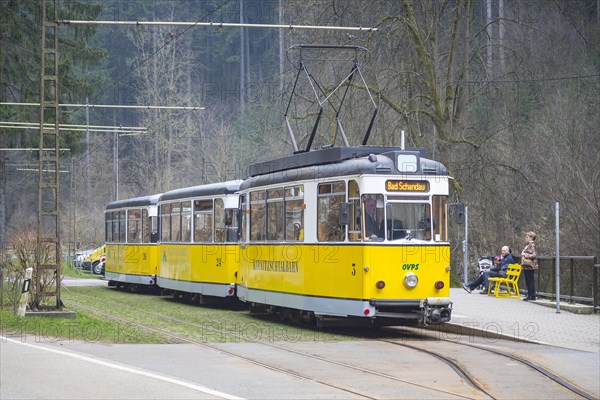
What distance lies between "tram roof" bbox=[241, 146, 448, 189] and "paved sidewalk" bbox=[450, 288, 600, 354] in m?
3.14

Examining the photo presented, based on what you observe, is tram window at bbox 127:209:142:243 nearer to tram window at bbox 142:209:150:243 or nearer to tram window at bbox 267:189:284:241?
tram window at bbox 142:209:150:243

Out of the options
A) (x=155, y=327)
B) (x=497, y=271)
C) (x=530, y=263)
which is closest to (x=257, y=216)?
(x=155, y=327)

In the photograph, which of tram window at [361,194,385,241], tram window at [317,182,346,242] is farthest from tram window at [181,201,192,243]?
tram window at [361,194,385,241]

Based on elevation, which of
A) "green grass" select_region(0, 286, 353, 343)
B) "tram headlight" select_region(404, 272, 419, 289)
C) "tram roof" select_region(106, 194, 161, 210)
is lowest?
"green grass" select_region(0, 286, 353, 343)

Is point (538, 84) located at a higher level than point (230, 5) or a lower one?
lower

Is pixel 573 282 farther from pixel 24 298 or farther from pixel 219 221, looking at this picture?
pixel 24 298

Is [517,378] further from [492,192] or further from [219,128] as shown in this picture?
[219,128]

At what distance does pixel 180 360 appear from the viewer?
1479 centimetres

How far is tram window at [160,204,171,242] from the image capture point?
30703mm

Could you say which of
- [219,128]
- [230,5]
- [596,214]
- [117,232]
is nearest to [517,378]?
[596,214]

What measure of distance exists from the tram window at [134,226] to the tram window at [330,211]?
15.9 meters

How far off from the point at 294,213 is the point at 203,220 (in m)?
7.65

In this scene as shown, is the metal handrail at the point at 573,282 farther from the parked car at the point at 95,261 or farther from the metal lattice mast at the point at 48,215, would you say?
the parked car at the point at 95,261

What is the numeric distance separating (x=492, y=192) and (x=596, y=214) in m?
5.10
